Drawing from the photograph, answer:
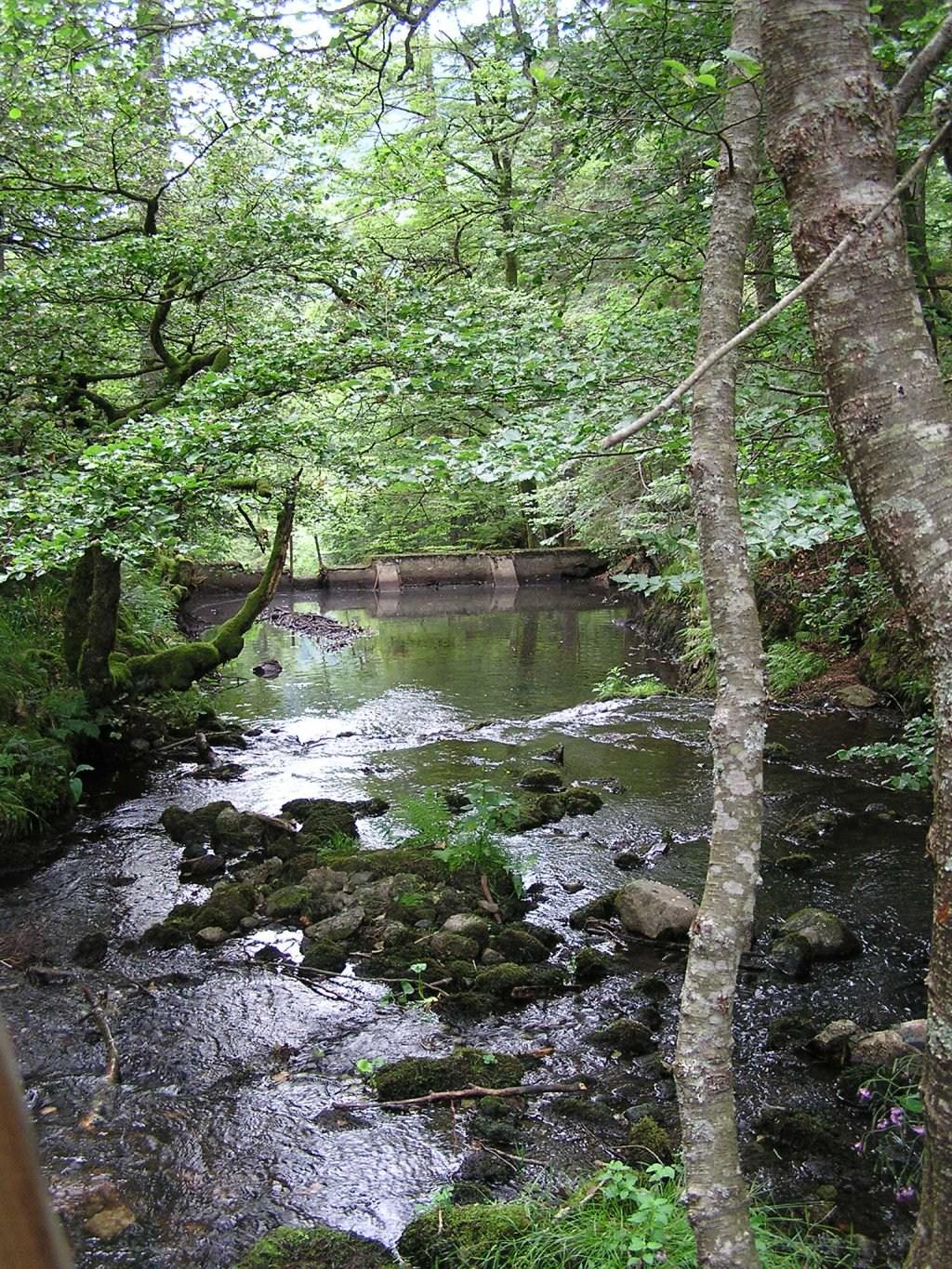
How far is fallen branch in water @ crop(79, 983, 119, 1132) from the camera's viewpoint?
14.4 ft

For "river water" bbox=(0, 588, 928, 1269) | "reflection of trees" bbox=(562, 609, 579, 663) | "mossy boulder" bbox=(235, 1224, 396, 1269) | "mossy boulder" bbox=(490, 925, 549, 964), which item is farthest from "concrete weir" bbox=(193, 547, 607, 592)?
"mossy boulder" bbox=(235, 1224, 396, 1269)

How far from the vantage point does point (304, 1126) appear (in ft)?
14.2

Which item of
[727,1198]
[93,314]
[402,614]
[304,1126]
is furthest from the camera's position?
[402,614]

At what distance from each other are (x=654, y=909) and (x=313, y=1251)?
3352 millimetres

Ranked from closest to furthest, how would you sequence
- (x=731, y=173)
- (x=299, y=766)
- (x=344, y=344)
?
(x=731, y=173) → (x=344, y=344) → (x=299, y=766)

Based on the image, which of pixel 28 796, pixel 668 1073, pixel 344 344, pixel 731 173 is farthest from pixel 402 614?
pixel 731 173

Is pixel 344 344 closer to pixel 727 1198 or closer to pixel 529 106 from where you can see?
pixel 529 106

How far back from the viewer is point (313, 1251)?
3373 mm

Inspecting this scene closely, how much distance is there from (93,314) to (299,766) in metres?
5.43

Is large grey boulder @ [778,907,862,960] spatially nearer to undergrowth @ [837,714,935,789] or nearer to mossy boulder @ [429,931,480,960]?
undergrowth @ [837,714,935,789]

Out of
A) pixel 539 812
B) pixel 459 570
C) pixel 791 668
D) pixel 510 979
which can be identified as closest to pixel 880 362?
pixel 510 979

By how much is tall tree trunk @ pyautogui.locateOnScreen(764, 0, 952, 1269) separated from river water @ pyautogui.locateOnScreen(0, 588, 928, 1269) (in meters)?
2.02

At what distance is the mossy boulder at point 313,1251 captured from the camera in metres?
3.30

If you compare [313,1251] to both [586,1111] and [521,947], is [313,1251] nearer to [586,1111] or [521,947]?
[586,1111]
